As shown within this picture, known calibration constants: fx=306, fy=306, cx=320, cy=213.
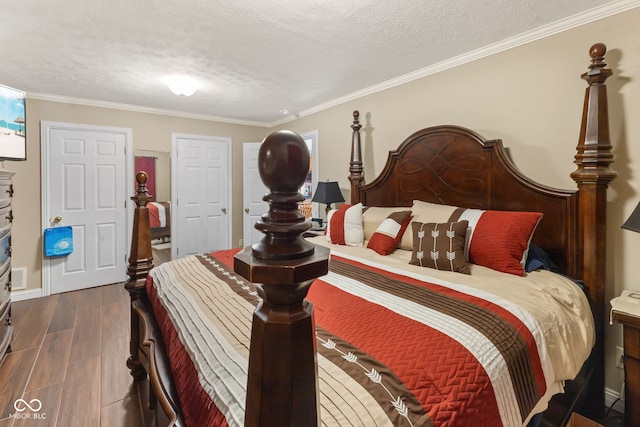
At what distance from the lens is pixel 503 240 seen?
1834 mm

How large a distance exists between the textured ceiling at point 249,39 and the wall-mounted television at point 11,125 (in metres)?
0.36

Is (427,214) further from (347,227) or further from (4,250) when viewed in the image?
(4,250)

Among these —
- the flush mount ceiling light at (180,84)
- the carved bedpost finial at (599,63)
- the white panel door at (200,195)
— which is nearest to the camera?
the carved bedpost finial at (599,63)

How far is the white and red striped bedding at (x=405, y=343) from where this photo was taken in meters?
0.82

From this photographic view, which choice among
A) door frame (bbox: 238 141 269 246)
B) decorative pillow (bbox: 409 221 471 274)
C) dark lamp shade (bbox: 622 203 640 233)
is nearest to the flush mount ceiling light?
door frame (bbox: 238 141 269 246)

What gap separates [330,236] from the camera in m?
2.78

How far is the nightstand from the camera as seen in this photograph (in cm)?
148

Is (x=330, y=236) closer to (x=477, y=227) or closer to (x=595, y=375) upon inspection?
(x=477, y=227)

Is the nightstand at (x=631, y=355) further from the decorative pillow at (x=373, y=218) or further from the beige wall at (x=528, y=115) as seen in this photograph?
the decorative pillow at (x=373, y=218)

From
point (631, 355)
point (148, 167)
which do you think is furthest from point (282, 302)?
point (148, 167)

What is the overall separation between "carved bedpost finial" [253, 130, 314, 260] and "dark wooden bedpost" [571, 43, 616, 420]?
6.68 feet

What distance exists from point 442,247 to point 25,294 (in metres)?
4.62

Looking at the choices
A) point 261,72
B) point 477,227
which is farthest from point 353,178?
point 477,227

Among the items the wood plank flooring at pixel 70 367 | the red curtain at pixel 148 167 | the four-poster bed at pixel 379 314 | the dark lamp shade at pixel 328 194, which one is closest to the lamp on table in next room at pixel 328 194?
the dark lamp shade at pixel 328 194
